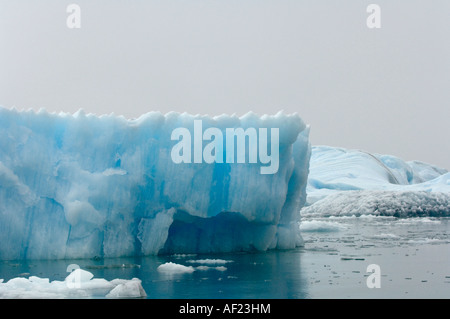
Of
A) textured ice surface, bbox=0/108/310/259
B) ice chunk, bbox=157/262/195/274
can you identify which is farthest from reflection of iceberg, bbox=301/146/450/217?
ice chunk, bbox=157/262/195/274

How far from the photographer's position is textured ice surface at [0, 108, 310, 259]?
32.5ft

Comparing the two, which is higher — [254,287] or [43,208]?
[43,208]

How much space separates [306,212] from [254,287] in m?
20.9

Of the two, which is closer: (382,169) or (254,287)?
(254,287)

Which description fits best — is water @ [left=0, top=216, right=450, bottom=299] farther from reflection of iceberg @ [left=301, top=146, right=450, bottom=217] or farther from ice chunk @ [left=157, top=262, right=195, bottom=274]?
reflection of iceberg @ [left=301, top=146, right=450, bottom=217]

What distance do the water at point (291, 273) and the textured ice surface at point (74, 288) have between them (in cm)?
26

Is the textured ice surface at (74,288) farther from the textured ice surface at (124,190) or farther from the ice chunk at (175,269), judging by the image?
the textured ice surface at (124,190)

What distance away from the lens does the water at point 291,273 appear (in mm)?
7250

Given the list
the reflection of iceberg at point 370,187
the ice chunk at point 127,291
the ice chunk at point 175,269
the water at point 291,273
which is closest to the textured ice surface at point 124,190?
the water at point 291,273
